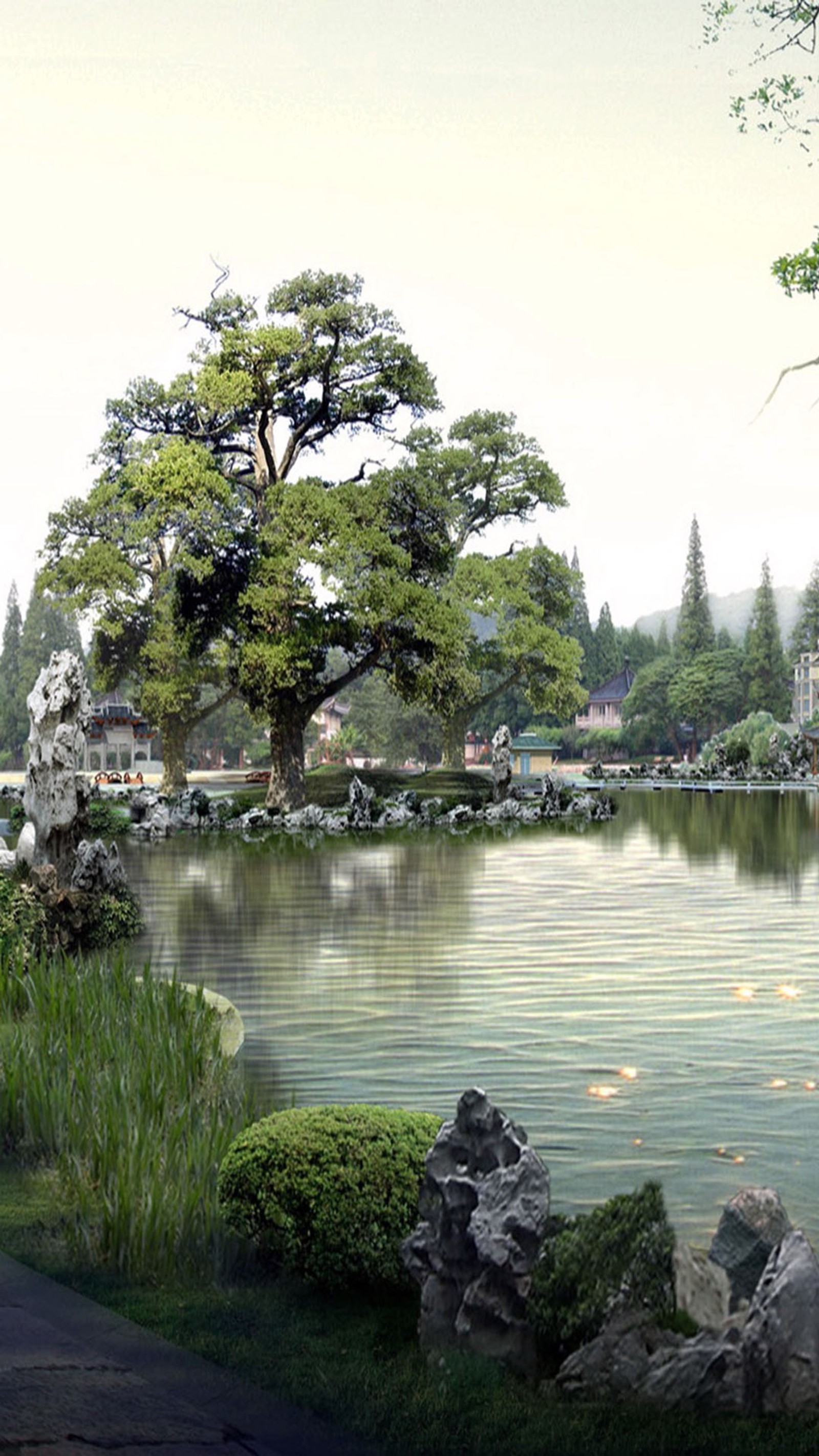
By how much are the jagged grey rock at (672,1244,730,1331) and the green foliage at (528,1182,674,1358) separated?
200mm

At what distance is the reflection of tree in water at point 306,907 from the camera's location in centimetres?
1527

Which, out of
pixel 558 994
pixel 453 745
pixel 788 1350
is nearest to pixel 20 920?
pixel 558 994

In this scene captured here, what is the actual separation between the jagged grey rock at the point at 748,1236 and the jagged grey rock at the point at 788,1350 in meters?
0.62

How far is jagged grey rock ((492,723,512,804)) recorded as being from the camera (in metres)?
42.7

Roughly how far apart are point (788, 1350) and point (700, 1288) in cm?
77

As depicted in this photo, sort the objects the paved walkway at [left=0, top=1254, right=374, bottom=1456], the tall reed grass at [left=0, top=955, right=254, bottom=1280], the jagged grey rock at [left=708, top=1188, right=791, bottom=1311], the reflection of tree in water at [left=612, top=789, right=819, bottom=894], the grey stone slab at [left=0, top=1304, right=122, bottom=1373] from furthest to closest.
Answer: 1. the reflection of tree in water at [left=612, top=789, right=819, bottom=894]
2. the tall reed grass at [left=0, top=955, right=254, bottom=1280]
3. the jagged grey rock at [left=708, top=1188, right=791, bottom=1311]
4. the grey stone slab at [left=0, top=1304, right=122, bottom=1373]
5. the paved walkway at [left=0, top=1254, right=374, bottom=1456]

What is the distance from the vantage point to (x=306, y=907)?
2009 cm

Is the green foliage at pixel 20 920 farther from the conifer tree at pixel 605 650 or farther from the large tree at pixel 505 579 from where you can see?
the conifer tree at pixel 605 650

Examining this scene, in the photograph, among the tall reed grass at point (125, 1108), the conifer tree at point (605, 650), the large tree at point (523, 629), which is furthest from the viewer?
the conifer tree at point (605, 650)

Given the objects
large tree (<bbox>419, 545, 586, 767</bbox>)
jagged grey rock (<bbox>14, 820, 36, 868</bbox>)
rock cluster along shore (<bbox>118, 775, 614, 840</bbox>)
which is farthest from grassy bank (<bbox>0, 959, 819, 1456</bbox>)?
large tree (<bbox>419, 545, 586, 767</bbox>)

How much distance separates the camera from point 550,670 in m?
57.6

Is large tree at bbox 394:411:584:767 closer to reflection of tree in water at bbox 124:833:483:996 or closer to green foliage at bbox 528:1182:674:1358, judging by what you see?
reflection of tree in water at bbox 124:833:483:996

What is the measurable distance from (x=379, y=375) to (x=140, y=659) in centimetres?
1347

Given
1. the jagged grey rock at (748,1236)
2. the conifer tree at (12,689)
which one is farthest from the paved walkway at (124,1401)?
the conifer tree at (12,689)
